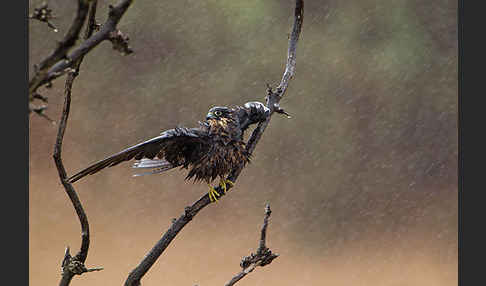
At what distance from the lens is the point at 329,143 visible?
313 cm

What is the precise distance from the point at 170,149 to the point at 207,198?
0.60 feet

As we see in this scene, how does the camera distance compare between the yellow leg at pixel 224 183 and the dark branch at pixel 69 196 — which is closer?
the dark branch at pixel 69 196

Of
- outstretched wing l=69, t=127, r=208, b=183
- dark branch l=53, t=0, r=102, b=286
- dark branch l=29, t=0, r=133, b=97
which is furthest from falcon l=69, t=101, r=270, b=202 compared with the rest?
dark branch l=29, t=0, r=133, b=97

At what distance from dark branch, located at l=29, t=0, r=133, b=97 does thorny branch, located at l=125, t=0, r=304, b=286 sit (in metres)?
0.64

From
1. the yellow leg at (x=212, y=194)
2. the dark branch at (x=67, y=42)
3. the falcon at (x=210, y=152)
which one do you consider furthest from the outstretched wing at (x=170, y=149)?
the dark branch at (x=67, y=42)

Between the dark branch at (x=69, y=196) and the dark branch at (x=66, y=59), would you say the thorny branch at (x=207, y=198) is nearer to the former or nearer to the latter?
the dark branch at (x=69, y=196)

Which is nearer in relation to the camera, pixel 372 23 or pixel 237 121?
pixel 237 121

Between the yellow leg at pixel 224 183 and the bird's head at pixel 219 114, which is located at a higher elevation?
the bird's head at pixel 219 114

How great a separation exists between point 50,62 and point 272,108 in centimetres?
85

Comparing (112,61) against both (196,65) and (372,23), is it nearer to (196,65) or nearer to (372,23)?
(196,65)

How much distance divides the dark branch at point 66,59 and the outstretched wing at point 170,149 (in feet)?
1.07

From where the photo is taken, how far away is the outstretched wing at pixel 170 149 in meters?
1.45

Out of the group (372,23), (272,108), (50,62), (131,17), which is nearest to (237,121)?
(272,108)

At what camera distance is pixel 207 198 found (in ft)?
5.58
